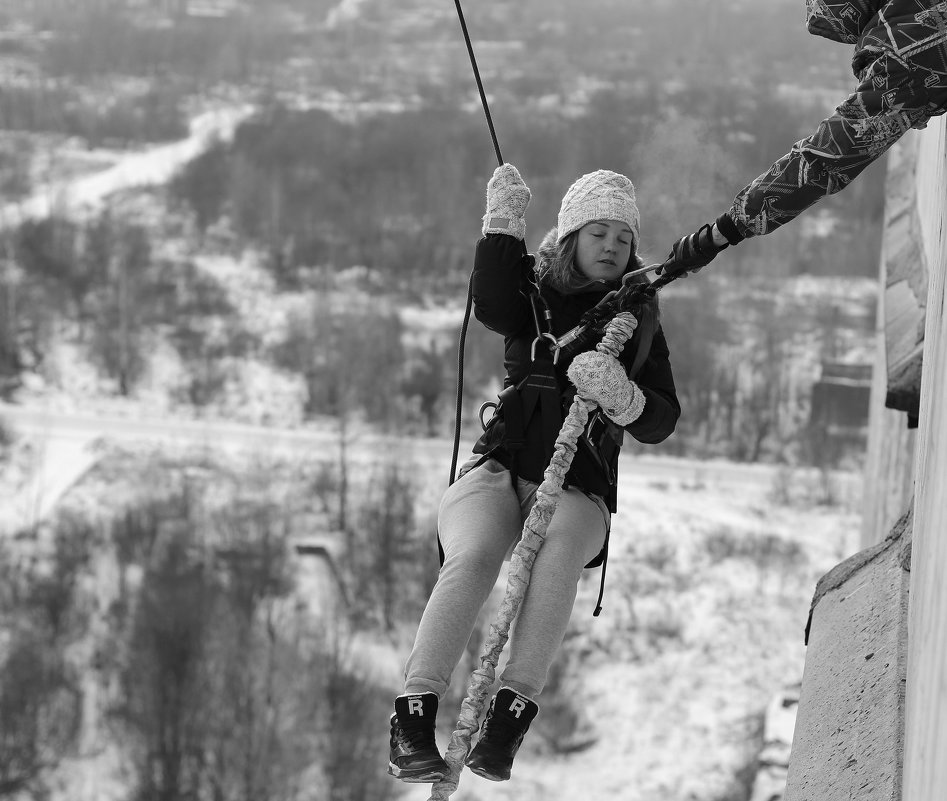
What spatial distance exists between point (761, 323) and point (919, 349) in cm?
2736

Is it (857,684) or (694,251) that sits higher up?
(694,251)

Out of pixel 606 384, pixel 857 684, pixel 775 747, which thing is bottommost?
pixel 775 747

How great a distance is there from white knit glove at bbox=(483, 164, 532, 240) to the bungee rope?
32 cm

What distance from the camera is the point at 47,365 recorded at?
3244 centimetres

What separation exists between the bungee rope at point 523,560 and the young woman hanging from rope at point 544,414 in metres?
0.02

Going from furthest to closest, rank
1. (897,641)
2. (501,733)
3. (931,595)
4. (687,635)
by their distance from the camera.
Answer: (687,635), (501,733), (897,641), (931,595)

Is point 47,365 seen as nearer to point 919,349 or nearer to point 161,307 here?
point 161,307

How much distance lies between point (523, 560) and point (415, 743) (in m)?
0.44

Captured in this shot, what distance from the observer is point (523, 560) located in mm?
2648

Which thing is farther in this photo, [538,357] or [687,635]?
[687,635]

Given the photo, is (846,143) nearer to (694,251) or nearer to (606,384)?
Answer: (694,251)

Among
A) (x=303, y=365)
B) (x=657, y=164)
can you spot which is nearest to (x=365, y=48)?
(x=303, y=365)

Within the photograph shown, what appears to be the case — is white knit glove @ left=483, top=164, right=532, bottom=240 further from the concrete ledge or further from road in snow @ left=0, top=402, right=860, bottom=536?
road in snow @ left=0, top=402, right=860, bottom=536

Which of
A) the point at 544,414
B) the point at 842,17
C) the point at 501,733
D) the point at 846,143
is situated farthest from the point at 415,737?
the point at 842,17
